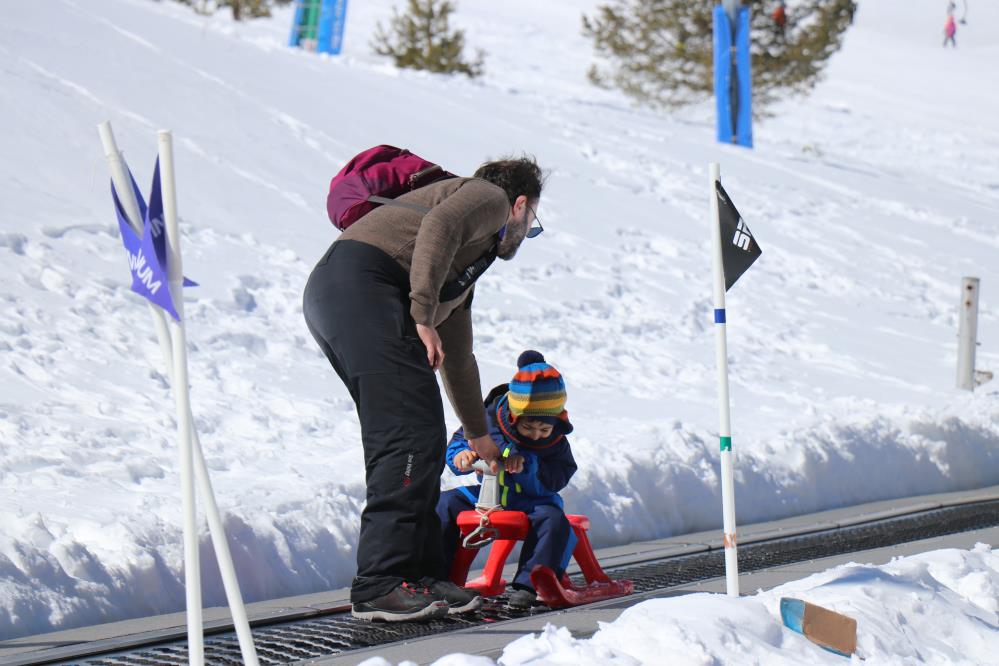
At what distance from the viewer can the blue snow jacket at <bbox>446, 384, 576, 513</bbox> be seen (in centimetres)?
519

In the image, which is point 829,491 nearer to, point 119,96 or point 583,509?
point 583,509

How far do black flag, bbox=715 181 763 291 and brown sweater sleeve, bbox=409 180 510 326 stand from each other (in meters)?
0.96

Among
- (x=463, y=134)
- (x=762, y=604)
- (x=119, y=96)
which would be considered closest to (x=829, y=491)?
(x=762, y=604)

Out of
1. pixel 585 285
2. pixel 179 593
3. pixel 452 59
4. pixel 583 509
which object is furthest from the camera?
pixel 452 59

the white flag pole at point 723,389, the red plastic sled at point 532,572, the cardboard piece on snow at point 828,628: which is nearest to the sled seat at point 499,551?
the red plastic sled at point 532,572

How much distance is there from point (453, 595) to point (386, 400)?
0.79 m

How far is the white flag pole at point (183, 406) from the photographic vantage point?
3002 millimetres

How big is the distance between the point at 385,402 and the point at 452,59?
2691 cm

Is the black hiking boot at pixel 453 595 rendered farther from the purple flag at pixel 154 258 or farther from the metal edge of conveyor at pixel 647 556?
the purple flag at pixel 154 258

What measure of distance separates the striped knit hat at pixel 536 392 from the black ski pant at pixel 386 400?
62 cm

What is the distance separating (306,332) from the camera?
10.5m

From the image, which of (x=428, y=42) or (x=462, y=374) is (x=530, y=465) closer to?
(x=462, y=374)

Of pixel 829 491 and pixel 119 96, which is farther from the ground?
pixel 119 96

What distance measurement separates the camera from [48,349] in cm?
862
